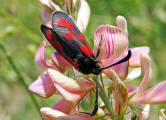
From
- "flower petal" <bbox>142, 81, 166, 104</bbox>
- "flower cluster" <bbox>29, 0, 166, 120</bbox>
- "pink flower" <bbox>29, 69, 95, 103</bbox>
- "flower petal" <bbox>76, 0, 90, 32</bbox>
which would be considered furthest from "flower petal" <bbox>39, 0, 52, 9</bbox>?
"flower petal" <bbox>142, 81, 166, 104</bbox>

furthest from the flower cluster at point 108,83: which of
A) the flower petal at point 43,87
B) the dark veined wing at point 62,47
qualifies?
the dark veined wing at point 62,47

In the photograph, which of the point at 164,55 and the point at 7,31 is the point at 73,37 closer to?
the point at 7,31

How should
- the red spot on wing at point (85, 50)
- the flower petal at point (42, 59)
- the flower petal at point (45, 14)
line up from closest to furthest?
1. the red spot on wing at point (85, 50)
2. the flower petal at point (42, 59)
3. the flower petal at point (45, 14)

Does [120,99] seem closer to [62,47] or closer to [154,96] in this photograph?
[154,96]

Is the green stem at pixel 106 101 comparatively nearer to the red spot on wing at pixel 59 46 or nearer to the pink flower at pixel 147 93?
the pink flower at pixel 147 93

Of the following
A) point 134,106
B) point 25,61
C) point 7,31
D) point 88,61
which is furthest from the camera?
point 25,61

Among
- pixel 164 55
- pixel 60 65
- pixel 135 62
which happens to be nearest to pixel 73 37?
pixel 60 65

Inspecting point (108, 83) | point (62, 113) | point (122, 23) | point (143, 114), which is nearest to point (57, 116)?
point (62, 113)
